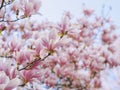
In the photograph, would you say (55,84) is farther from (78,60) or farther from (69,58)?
(78,60)

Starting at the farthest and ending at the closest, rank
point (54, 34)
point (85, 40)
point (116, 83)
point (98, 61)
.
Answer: point (116, 83) → point (85, 40) → point (98, 61) → point (54, 34)

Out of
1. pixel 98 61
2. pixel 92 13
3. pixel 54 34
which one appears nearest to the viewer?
pixel 54 34

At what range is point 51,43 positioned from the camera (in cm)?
217

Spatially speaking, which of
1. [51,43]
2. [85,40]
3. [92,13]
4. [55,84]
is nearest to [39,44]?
[51,43]

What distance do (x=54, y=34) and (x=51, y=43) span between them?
0.07 metres

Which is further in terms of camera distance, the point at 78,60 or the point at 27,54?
the point at 78,60

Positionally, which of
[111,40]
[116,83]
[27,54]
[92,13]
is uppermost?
[27,54]

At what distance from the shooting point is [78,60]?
250 inches

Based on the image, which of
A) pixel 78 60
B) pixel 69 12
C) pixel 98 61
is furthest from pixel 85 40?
pixel 98 61

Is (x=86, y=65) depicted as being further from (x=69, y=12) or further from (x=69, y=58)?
(x=69, y=12)

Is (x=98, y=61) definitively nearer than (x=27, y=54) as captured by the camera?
No

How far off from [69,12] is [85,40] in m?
0.97

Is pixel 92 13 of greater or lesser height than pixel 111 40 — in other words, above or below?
above

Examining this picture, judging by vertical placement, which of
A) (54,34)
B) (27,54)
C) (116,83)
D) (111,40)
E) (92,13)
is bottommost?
(116,83)
